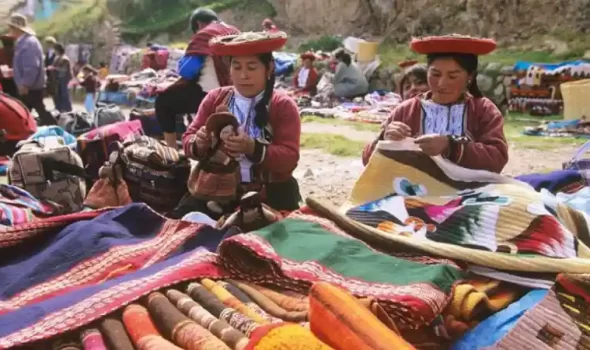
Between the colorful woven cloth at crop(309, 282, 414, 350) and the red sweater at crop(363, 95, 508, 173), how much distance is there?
5.31ft

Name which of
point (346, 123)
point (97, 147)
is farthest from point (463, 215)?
point (346, 123)

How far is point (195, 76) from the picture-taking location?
5.24m

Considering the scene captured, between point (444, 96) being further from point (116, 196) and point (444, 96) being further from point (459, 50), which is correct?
point (116, 196)

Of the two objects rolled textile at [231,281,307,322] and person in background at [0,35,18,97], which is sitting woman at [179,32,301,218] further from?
person in background at [0,35,18,97]

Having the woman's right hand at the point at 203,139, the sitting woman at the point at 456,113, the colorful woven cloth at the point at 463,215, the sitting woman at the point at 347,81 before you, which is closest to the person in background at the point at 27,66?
the woman's right hand at the point at 203,139

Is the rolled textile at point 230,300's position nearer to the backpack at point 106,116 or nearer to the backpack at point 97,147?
the backpack at point 97,147

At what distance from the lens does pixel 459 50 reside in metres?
3.17

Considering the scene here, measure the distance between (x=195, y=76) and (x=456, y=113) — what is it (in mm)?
2546

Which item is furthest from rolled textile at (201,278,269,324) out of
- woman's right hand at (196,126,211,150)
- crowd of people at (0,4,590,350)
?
woman's right hand at (196,126,211,150)

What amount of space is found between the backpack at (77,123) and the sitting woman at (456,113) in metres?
4.59

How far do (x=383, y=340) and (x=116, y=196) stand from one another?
2644mm

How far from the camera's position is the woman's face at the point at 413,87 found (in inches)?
166

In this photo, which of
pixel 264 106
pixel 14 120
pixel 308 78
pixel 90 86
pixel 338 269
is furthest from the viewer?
pixel 308 78

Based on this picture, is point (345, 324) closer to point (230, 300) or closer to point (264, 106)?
point (230, 300)
